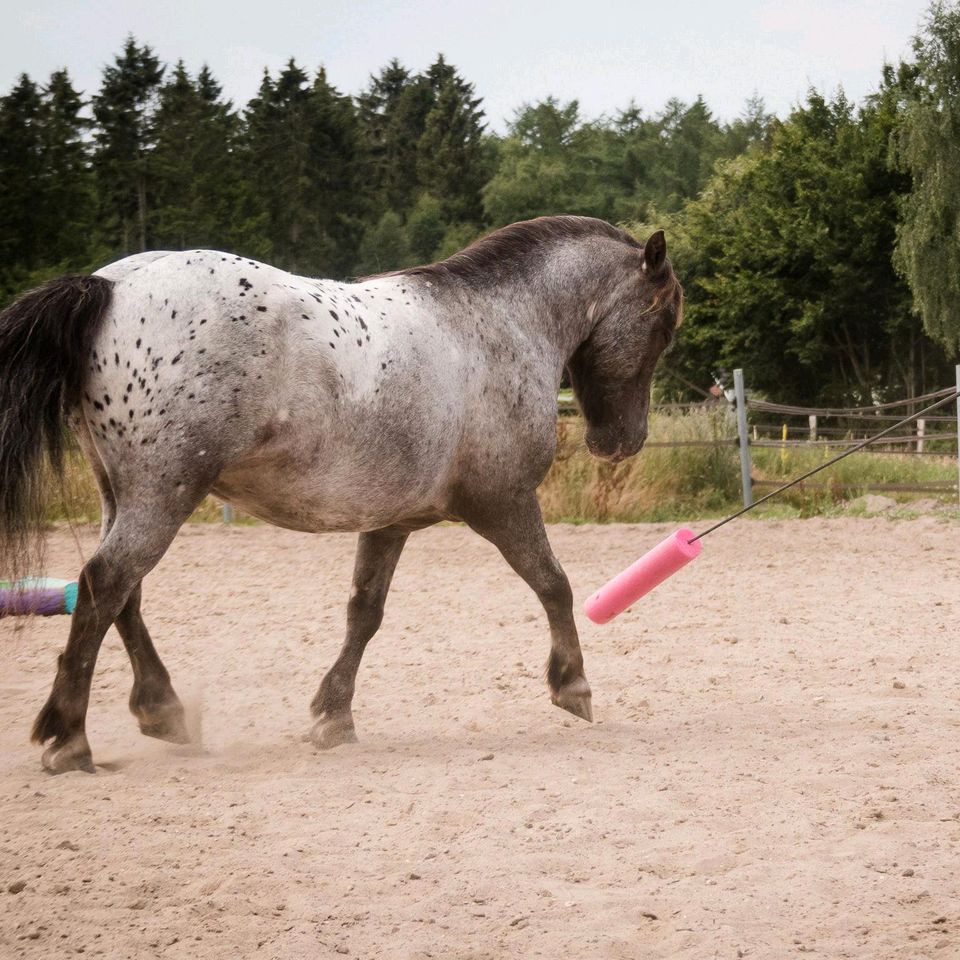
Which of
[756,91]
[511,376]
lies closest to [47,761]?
[511,376]

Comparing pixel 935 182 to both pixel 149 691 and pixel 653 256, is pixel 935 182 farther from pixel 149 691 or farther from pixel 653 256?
pixel 149 691

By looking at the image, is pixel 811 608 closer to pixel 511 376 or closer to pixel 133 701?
pixel 511 376

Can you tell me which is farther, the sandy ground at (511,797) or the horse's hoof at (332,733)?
the horse's hoof at (332,733)

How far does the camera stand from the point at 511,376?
5.06m

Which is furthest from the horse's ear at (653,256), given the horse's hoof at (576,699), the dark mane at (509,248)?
the horse's hoof at (576,699)

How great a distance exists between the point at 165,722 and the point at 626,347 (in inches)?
103

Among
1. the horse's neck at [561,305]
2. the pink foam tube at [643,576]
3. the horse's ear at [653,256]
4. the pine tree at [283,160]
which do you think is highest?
the pine tree at [283,160]

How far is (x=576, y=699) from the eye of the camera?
5395 millimetres

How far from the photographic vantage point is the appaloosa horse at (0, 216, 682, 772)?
13.5ft

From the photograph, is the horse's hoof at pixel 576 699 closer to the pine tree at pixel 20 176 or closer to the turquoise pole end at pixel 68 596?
the turquoise pole end at pixel 68 596

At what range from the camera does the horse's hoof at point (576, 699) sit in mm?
5395

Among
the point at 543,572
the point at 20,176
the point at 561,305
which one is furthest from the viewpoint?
the point at 20,176

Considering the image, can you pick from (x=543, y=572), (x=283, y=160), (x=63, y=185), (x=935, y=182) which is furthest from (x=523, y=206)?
(x=543, y=572)

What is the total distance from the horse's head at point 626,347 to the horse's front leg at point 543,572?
61cm
